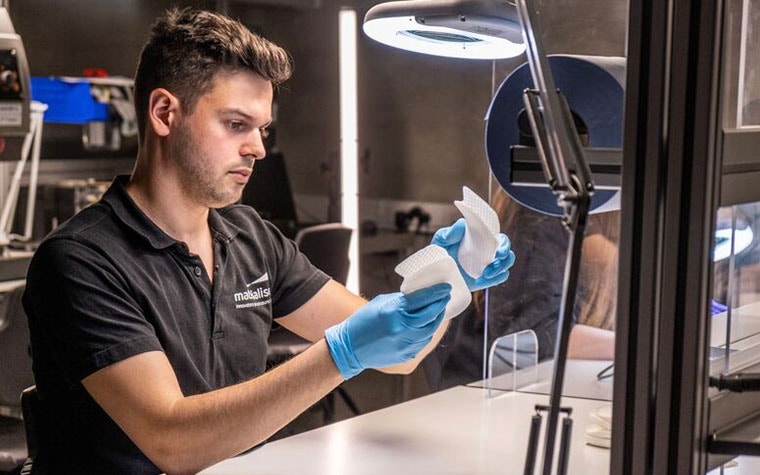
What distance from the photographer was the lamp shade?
1.25 meters

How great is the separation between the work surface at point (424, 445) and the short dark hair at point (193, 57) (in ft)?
2.02

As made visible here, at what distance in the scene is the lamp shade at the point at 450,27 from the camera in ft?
4.11

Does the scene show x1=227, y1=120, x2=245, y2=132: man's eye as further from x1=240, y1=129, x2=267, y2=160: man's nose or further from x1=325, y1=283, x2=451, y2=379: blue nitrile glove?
x1=325, y1=283, x2=451, y2=379: blue nitrile glove

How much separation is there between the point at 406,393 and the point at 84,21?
11.8ft

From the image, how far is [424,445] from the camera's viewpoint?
145cm

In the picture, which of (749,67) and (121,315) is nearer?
(749,67)

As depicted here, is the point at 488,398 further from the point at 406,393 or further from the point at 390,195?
the point at 390,195

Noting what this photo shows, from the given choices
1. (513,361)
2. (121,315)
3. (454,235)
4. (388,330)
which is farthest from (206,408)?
(513,361)

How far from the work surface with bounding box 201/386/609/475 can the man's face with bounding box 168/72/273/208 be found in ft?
1.49

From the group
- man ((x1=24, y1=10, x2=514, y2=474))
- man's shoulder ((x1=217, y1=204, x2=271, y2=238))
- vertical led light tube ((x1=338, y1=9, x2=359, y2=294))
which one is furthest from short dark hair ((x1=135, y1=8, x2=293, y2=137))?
vertical led light tube ((x1=338, y1=9, x2=359, y2=294))

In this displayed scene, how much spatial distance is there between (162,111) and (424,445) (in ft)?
2.36

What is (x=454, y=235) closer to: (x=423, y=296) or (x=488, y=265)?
(x=488, y=265)

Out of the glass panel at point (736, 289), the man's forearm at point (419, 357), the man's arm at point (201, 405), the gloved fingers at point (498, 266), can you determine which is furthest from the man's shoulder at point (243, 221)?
the glass panel at point (736, 289)

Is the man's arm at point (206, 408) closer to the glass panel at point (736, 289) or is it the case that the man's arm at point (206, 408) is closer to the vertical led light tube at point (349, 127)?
the glass panel at point (736, 289)
